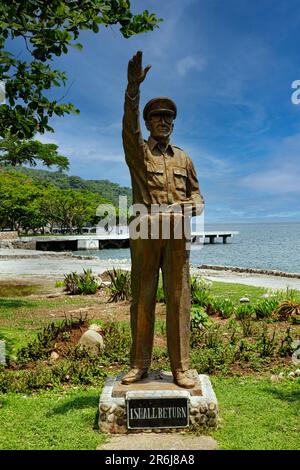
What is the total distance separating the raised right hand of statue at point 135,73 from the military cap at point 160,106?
0.47m

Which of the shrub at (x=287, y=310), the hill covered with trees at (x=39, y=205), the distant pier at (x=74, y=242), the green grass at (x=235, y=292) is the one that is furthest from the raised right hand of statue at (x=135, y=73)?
the hill covered with trees at (x=39, y=205)

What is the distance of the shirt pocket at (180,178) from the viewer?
4773 mm

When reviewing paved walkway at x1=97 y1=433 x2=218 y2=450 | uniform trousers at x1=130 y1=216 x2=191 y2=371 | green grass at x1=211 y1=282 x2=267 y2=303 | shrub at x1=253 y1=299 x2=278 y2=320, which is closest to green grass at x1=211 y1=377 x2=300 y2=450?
paved walkway at x1=97 y1=433 x2=218 y2=450

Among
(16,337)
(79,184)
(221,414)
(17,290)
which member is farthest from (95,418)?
(79,184)

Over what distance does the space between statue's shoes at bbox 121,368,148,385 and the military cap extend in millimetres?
2595

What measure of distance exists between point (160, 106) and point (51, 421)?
3366 millimetres

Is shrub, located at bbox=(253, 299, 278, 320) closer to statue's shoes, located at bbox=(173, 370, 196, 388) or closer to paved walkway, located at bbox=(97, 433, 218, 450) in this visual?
statue's shoes, located at bbox=(173, 370, 196, 388)

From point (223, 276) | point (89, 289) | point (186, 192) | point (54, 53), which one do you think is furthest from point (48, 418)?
point (223, 276)

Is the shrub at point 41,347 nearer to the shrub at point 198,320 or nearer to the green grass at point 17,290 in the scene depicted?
the shrub at point 198,320

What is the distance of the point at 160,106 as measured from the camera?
471 centimetres

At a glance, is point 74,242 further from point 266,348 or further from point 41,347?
point 266,348

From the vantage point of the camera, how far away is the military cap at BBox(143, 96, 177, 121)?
4.70 metres

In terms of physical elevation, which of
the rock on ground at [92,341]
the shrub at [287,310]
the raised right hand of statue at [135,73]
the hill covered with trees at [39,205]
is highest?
the hill covered with trees at [39,205]
